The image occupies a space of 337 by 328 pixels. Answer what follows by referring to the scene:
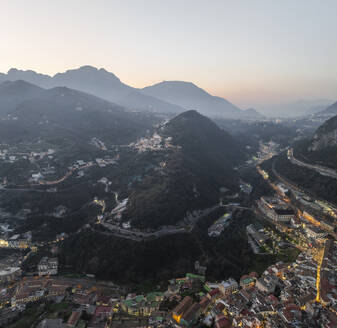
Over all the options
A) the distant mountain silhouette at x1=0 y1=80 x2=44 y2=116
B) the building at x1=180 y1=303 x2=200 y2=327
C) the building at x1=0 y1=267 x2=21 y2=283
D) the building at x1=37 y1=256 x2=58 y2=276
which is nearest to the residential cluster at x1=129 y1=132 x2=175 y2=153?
the building at x1=37 y1=256 x2=58 y2=276

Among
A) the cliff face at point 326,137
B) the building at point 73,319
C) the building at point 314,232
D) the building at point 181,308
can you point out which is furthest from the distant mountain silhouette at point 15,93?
the building at point 314,232

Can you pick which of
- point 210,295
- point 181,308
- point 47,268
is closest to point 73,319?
point 181,308

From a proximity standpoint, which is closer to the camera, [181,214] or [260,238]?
[260,238]

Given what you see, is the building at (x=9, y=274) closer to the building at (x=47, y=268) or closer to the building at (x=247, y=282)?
the building at (x=47, y=268)

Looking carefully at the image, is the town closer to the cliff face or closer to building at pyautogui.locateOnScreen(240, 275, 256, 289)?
building at pyautogui.locateOnScreen(240, 275, 256, 289)

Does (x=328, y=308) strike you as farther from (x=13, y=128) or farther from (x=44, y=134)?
(x=13, y=128)

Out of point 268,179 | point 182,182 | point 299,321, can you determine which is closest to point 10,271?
point 182,182

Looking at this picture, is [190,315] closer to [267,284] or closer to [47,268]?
[267,284]

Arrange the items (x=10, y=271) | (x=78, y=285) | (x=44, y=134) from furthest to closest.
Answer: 1. (x=44, y=134)
2. (x=10, y=271)
3. (x=78, y=285)
